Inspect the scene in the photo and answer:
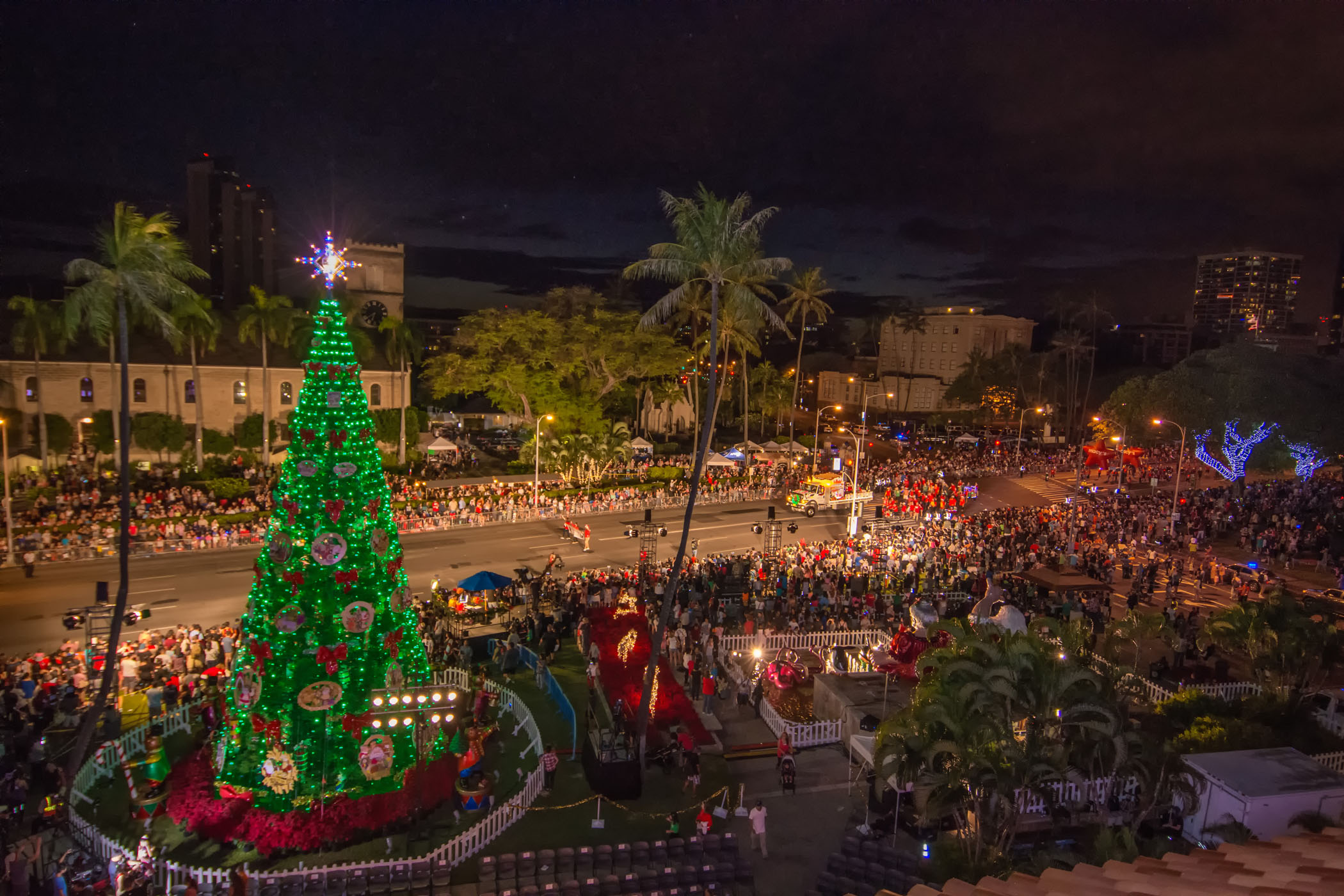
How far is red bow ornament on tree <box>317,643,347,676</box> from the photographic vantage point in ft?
40.6

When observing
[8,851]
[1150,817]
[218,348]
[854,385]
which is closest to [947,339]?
[854,385]

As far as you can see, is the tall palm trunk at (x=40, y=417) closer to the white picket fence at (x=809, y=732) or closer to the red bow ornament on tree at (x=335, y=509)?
the red bow ornament on tree at (x=335, y=509)

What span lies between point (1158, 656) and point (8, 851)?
85.1 feet

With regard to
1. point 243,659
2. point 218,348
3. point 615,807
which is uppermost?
point 218,348

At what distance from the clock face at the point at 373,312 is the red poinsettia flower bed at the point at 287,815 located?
62.7 m

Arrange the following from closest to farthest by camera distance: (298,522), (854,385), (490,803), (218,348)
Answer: (298,522) → (490,803) → (218,348) → (854,385)

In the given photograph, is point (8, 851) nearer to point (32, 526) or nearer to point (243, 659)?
point (243, 659)

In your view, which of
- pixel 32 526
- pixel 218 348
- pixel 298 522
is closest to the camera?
pixel 298 522

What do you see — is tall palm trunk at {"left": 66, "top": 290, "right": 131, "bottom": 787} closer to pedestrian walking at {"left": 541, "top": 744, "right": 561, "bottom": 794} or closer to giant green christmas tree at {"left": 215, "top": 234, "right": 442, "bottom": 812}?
giant green christmas tree at {"left": 215, "top": 234, "right": 442, "bottom": 812}

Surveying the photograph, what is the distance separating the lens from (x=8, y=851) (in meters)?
11.5

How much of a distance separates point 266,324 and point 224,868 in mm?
36397

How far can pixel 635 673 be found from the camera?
61.2ft

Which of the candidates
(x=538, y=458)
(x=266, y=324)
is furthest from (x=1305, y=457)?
(x=266, y=324)

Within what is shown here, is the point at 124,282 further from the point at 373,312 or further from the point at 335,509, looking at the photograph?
the point at 373,312
